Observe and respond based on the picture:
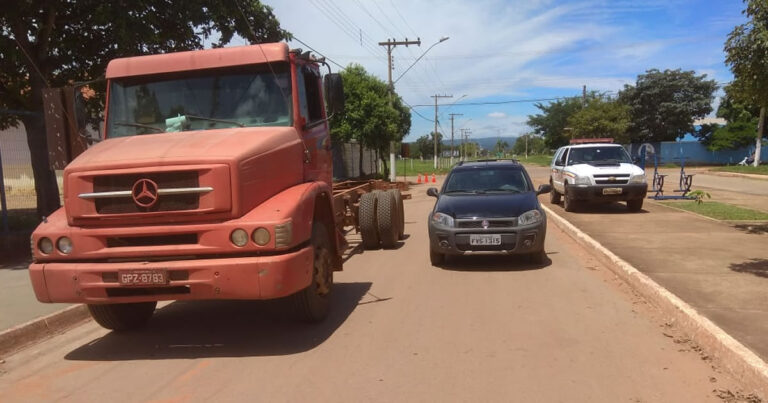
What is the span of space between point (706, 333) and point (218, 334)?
437cm

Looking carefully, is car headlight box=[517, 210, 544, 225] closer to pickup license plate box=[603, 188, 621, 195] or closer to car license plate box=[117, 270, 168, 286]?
car license plate box=[117, 270, 168, 286]

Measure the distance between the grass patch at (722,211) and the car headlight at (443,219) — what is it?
24.7ft

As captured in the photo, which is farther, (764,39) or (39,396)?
(764,39)

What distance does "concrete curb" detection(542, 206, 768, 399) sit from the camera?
148 inches

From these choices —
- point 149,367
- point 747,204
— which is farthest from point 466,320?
point 747,204

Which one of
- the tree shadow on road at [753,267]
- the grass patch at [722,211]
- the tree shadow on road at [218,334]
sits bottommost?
the tree shadow on road at [218,334]

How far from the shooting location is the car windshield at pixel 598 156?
47.9ft

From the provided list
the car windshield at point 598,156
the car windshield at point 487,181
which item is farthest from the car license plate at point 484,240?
the car windshield at point 598,156

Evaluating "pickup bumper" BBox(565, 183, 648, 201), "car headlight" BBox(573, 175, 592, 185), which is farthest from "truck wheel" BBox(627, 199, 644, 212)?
"car headlight" BBox(573, 175, 592, 185)

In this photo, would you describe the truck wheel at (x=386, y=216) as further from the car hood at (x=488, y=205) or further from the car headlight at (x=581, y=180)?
the car headlight at (x=581, y=180)

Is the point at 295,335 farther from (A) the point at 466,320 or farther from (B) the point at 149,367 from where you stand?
(A) the point at 466,320

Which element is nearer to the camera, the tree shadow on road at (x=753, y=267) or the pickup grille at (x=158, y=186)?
the pickup grille at (x=158, y=186)

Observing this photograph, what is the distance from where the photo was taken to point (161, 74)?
5594 mm

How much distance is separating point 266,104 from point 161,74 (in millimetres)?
1145
